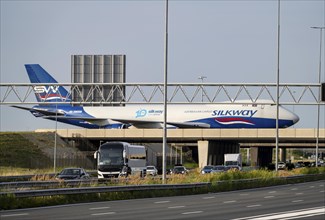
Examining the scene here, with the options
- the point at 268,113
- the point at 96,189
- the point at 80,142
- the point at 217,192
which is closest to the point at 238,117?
the point at 268,113

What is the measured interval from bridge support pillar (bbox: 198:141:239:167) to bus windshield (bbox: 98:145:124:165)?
4251 centimetres

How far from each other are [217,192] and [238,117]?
7271 centimetres

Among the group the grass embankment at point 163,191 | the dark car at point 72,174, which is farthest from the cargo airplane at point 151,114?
the dark car at point 72,174

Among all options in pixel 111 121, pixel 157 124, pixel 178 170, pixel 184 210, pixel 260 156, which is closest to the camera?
pixel 184 210

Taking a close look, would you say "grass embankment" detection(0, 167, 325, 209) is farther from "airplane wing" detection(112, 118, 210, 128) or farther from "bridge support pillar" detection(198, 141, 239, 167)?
"airplane wing" detection(112, 118, 210, 128)

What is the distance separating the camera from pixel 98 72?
9281cm

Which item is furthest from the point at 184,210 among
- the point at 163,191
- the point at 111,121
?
the point at 111,121

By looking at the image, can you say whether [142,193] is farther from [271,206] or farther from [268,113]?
[268,113]

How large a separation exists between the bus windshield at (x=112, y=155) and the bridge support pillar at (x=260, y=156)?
7535 cm

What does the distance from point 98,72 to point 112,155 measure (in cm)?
3699

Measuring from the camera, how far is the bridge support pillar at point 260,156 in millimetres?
134500

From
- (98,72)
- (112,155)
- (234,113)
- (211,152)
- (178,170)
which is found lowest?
(178,170)

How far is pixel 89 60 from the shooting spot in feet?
307

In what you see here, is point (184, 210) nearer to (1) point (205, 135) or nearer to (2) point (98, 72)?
(2) point (98, 72)
